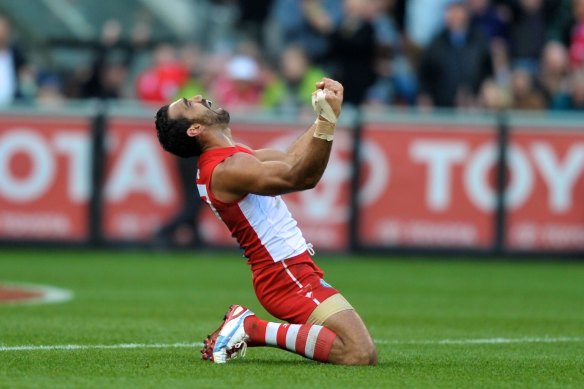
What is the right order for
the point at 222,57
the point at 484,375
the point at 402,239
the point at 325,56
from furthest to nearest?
the point at 222,57 → the point at 325,56 → the point at 402,239 → the point at 484,375

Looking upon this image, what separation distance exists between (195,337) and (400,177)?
30.1 feet

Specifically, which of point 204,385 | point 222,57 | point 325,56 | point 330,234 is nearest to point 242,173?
point 204,385

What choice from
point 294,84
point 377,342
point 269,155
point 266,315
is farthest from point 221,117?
point 294,84

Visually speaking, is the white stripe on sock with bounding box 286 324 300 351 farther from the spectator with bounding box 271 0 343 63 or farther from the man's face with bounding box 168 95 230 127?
the spectator with bounding box 271 0 343 63

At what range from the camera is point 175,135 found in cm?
856

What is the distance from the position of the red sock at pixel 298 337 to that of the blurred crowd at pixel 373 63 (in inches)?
427

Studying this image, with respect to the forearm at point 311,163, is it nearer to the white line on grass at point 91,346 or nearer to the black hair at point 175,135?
the black hair at point 175,135

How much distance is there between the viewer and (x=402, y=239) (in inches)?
741

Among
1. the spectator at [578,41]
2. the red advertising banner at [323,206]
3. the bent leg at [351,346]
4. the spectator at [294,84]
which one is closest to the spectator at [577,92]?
the spectator at [578,41]

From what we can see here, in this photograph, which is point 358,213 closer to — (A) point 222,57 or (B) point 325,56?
(B) point 325,56

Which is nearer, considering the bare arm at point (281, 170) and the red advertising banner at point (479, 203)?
the bare arm at point (281, 170)

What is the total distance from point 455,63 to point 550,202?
2600mm

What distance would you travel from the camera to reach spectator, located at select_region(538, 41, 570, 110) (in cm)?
1986

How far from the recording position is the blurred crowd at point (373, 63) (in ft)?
65.2
